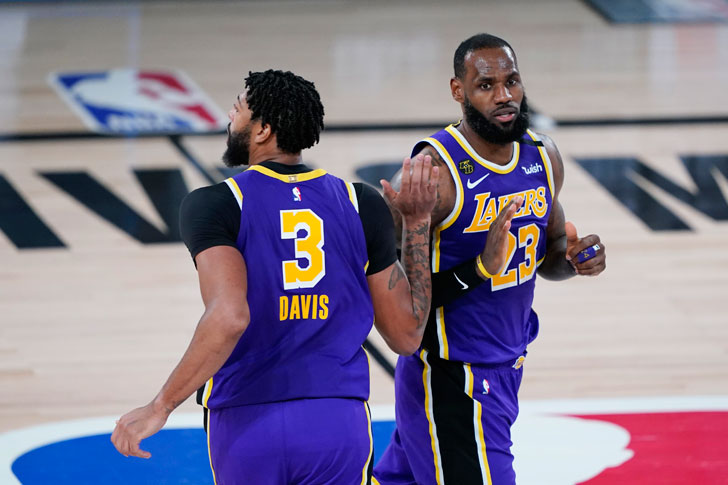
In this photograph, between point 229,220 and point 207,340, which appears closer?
point 207,340

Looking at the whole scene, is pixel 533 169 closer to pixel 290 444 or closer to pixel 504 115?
pixel 504 115

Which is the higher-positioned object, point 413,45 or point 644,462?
point 413,45

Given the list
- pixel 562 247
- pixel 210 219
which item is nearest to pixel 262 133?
pixel 210 219

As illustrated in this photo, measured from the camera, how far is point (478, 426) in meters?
3.31

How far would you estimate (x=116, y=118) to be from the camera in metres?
8.81

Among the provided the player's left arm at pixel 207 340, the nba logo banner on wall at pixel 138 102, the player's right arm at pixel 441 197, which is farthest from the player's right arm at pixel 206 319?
the nba logo banner on wall at pixel 138 102

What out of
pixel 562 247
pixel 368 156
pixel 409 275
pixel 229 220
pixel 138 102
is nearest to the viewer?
pixel 229 220

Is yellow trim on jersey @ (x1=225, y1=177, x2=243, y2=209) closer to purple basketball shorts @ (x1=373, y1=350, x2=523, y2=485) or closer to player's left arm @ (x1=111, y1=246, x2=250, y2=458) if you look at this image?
player's left arm @ (x1=111, y1=246, x2=250, y2=458)

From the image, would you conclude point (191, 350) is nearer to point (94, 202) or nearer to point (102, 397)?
point (102, 397)

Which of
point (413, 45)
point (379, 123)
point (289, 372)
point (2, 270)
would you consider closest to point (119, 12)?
point (413, 45)

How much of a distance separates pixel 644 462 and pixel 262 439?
2177mm

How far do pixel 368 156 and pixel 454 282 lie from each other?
4625 mm

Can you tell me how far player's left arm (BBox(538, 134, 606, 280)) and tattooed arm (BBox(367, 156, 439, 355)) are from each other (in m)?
0.61

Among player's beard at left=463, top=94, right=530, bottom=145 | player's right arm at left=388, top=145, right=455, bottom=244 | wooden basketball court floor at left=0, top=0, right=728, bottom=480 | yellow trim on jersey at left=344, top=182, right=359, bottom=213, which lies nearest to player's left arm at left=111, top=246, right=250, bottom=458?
yellow trim on jersey at left=344, top=182, right=359, bottom=213
